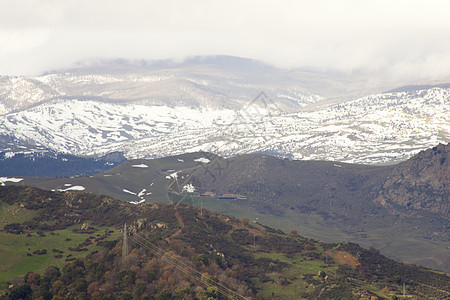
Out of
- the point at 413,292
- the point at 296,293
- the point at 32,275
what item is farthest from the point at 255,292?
the point at 32,275

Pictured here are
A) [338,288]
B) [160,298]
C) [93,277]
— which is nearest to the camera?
[160,298]

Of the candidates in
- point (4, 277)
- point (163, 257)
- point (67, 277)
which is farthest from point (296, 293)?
point (4, 277)

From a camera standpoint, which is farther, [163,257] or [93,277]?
[163,257]

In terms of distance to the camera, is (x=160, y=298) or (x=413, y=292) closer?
(x=160, y=298)

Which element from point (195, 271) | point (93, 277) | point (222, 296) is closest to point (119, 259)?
point (93, 277)

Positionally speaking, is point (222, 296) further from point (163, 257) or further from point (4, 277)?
point (4, 277)

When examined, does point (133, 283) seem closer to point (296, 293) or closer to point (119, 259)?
point (119, 259)

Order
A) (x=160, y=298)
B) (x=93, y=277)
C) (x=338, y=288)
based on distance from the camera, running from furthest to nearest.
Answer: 1. (x=338, y=288)
2. (x=93, y=277)
3. (x=160, y=298)

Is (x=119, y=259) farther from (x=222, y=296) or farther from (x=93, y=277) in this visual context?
(x=222, y=296)
